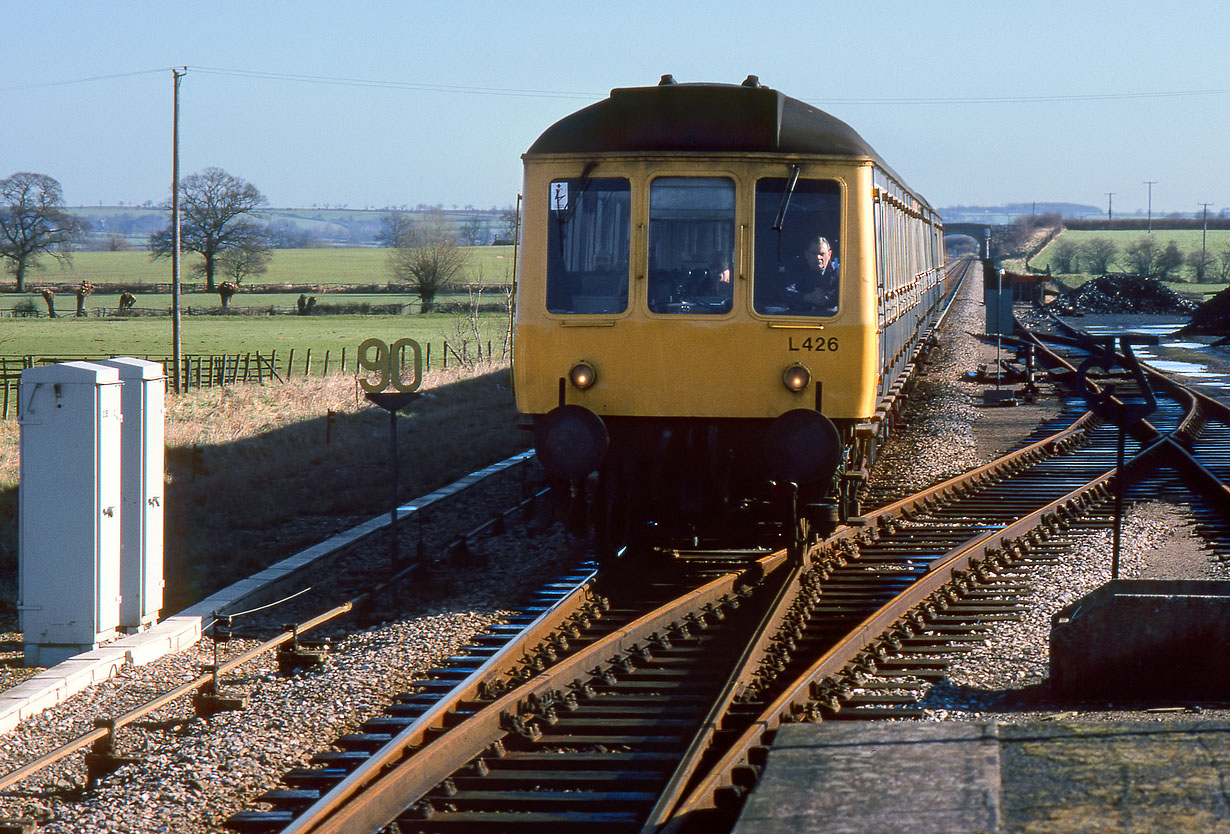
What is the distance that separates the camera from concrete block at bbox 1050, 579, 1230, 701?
20.8ft

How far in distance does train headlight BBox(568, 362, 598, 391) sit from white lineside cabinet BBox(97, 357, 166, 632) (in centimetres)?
246

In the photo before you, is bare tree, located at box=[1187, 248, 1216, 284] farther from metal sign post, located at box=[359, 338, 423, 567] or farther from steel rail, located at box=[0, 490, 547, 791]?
steel rail, located at box=[0, 490, 547, 791]

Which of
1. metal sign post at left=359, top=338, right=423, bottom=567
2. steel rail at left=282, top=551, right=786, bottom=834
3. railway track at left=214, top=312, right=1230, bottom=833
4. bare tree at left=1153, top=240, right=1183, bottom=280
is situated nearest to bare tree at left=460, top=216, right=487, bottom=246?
bare tree at left=1153, top=240, right=1183, bottom=280

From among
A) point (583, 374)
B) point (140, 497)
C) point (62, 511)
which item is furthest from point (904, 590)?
point (62, 511)

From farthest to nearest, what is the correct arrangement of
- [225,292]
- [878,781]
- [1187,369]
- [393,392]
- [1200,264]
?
[1200,264] → [225,292] → [1187,369] → [393,392] → [878,781]

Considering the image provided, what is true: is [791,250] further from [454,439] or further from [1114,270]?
[1114,270]

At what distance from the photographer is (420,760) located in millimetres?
4984

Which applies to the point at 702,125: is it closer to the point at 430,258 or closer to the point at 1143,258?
the point at 430,258

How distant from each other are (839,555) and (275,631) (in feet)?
12.5

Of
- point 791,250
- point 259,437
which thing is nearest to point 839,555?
point 791,250

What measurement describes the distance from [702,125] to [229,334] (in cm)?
4907

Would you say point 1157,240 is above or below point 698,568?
above

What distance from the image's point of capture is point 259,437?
2141 centimetres

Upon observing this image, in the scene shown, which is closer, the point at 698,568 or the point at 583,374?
the point at 583,374
